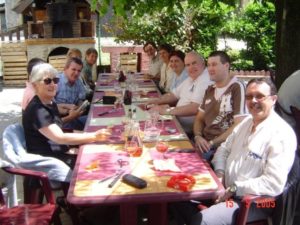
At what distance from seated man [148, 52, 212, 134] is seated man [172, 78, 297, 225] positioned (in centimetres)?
163

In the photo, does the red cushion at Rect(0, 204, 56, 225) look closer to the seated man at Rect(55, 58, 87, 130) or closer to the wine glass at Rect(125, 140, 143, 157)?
the wine glass at Rect(125, 140, 143, 157)

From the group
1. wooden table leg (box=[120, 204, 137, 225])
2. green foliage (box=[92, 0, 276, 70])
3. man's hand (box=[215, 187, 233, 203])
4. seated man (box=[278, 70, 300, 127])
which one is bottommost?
wooden table leg (box=[120, 204, 137, 225])

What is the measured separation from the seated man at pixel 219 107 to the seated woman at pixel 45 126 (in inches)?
41.9

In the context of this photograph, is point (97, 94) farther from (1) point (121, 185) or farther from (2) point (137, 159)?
(1) point (121, 185)

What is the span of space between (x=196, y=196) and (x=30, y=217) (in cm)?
123

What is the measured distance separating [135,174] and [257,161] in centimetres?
83

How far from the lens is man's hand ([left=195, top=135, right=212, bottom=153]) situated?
12.9 ft

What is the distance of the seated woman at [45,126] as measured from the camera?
134 inches

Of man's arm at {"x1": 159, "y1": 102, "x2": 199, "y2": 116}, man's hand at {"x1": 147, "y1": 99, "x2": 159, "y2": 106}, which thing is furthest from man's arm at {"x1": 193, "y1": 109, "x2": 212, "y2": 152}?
man's hand at {"x1": 147, "y1": 99, "x2": 159, "y2": 106}

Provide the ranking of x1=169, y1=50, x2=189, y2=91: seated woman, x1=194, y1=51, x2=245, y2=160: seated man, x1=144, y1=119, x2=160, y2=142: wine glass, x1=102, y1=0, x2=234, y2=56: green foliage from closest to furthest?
1. x1=144, y1=119, x2=160, y2=142: wine glass
2. x1=194, y1=51, x2=245, y2=160: seated man
3. x1=169, y1=50, x2=189, y2=91: seated woman
4. x1=102, y1=0, x2=234, y2=56: green foliage

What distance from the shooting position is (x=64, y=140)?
345cm

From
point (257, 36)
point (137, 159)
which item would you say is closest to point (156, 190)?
point (137, 159)

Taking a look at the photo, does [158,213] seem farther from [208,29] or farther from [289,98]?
[208,29]

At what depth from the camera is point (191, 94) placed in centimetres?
496
